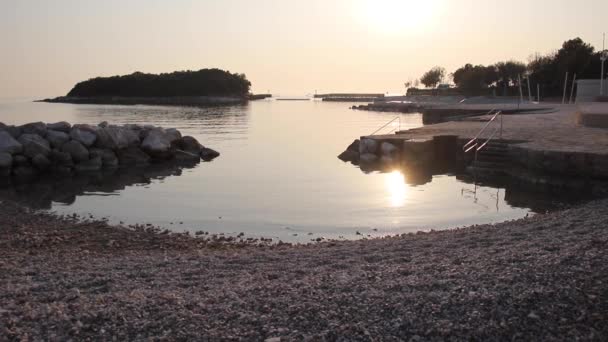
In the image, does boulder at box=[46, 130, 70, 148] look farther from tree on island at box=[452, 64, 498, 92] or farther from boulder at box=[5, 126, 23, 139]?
tree on island at box=[452, 64, 498, 92]

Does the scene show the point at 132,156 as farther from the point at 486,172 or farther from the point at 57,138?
the point at 486,172

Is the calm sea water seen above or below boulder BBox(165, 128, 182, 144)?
below

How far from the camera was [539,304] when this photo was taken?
4.77 m

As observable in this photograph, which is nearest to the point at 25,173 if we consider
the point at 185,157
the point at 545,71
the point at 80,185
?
the point at 80,185

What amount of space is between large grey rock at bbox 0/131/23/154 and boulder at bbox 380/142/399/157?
1342cm

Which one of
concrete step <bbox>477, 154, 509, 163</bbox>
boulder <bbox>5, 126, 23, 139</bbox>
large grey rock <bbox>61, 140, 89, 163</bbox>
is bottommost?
concrete step <bbox>477, 154, 509, 163</bbox>

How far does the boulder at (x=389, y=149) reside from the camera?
904 inches

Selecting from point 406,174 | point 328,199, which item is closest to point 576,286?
point 328,199

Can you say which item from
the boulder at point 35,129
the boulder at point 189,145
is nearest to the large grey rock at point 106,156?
the boulder at point 35,129

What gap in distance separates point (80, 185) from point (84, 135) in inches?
222

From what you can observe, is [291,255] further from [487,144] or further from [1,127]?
[1,127]

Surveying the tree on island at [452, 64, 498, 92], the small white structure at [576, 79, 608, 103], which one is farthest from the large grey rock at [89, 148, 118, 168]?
the tree on island at [452, 64, 498, 92]

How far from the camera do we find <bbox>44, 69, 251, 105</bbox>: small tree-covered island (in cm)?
15700

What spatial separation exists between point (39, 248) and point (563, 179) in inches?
495
